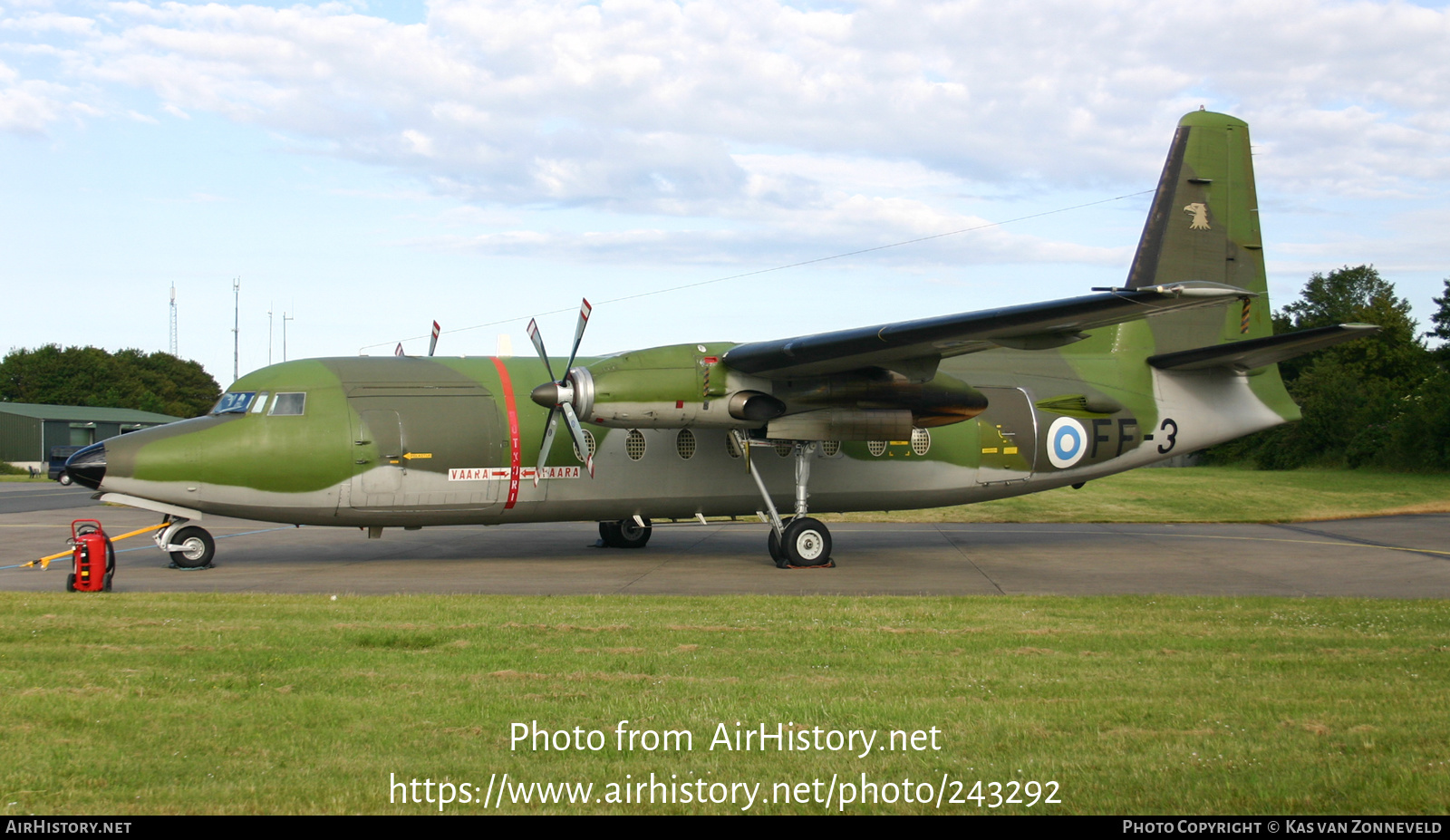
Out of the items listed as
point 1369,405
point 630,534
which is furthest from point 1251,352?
point 1369,405

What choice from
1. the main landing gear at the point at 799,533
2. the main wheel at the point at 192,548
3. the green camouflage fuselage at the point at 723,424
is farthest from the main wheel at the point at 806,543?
the main wheel at the point at 192,548

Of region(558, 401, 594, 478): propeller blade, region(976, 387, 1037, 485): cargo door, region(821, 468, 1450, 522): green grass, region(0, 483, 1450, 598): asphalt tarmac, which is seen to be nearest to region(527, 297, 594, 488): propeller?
region(558, 401, 594, 478): propeller blade

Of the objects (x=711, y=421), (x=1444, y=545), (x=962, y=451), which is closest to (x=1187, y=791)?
(x=711, y=421)

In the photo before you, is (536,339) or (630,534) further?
(630,534)

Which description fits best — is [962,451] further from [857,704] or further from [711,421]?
[857,704]

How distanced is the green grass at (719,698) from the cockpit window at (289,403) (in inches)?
176

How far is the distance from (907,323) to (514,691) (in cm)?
813

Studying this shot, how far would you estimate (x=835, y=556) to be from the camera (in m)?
18.4

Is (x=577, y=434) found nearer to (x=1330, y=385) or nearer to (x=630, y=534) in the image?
(x=630, y=534)

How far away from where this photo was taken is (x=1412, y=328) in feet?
200

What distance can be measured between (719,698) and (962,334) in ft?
26.5

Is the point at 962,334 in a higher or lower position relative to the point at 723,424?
higher

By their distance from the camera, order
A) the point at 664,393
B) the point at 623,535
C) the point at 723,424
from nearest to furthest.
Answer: the point at 664,393 → the point at 723,424 → the point at 623,535

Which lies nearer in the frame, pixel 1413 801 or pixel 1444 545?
pixel 1413 801
